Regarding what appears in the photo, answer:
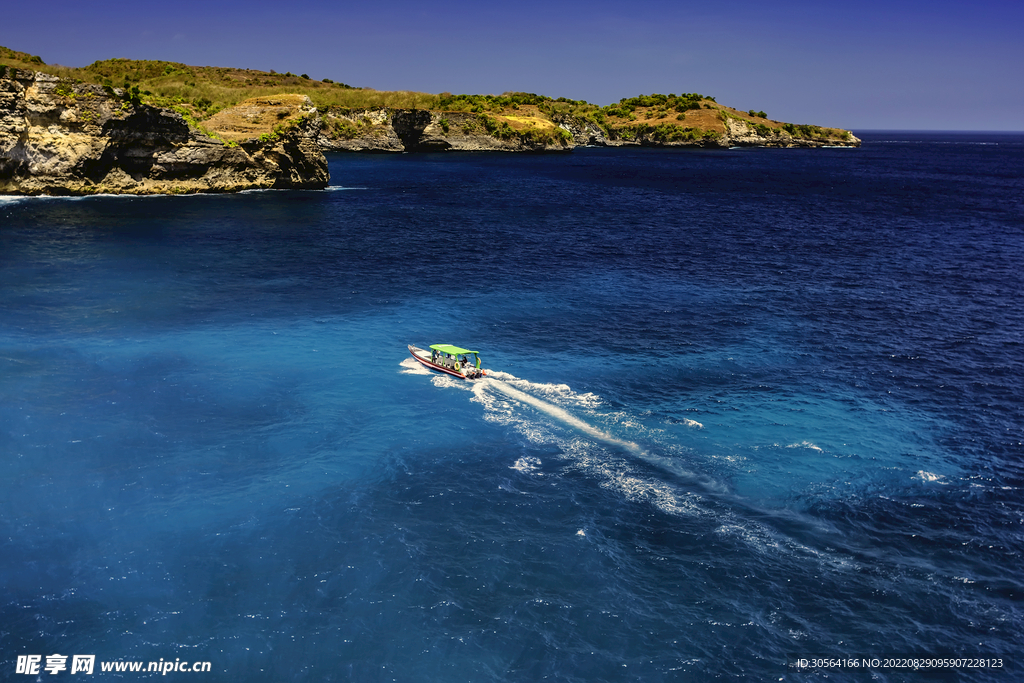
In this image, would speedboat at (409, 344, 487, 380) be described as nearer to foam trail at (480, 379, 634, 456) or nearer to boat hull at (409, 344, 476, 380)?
boat hull at (409, 344, 476, 380)

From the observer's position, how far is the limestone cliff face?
93062 mm

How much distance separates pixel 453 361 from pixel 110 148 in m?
84.1

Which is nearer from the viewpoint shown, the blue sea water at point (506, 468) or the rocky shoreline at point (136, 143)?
the blue sea water at point (506, 468)

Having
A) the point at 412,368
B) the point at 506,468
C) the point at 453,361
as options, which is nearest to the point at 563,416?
the point at 506,468

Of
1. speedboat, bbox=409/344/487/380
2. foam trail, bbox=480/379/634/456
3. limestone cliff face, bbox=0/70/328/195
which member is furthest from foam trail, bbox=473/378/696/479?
limestone cliff face, bbox=0/70/328/195

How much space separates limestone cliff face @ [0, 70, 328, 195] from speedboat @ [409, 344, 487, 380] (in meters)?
77.5

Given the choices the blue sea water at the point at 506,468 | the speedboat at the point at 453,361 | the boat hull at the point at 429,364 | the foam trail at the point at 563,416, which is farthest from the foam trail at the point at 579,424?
the boat hull at the point at 429,364

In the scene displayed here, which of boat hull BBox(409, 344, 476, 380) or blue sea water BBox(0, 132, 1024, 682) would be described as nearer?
blue sea water BBox(0, 132, 1024, 682)

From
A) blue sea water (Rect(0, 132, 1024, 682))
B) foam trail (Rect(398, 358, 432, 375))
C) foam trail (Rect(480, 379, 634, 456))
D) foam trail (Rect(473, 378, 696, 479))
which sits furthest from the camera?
foam trail (Rect(398, 358, 432, 375))

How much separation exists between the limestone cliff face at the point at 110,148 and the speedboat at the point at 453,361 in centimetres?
7754

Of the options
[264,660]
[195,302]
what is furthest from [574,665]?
[195,302]

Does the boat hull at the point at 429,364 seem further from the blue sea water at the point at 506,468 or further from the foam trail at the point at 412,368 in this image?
the blue sea water at the point at 506,468

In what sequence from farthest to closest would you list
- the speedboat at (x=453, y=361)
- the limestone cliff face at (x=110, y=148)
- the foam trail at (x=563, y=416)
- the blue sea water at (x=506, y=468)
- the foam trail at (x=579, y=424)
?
1. the limestone cliff face at (x=110, y=148)
2. the speedboat at (x=453, y=361)
3. the foam trail at (x=563, y=416)
4. the foam trail at (x=579, y=424)
5. the blue sea water at (x=506, y=468)

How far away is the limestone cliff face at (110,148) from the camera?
93.1 metres
